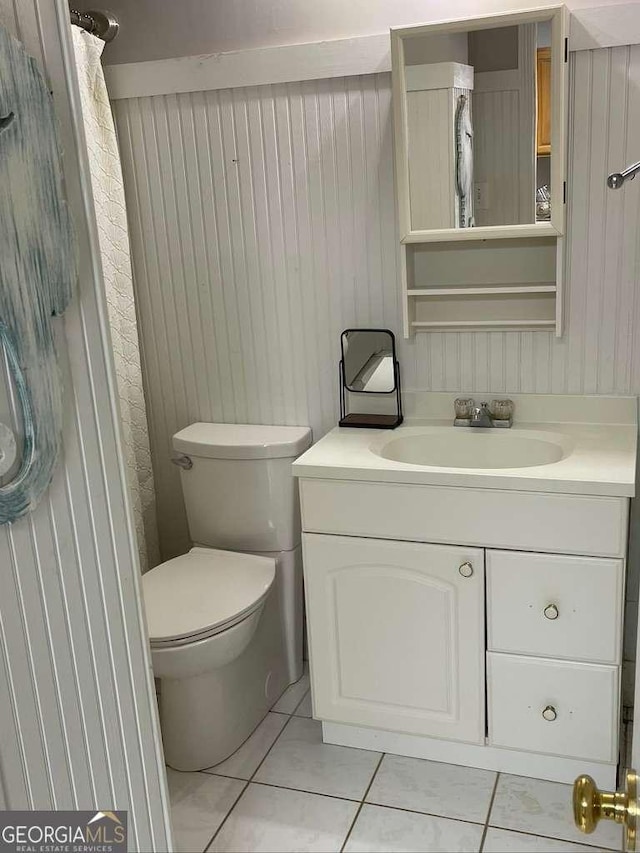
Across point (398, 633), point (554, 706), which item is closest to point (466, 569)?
point (398, 633)

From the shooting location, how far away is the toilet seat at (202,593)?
2002 mm

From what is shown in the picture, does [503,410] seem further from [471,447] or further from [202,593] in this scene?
[202,593]

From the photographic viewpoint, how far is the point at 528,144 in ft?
6.58

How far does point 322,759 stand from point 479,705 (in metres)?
0.46

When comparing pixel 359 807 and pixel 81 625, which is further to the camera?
pixel 359 807

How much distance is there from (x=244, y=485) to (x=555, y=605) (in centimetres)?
92

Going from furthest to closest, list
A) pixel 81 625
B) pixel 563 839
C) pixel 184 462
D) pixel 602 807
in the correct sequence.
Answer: pixel 184 462, pixel 563 839, pixel 81 625, pixel 602 807

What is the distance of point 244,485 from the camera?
7.72ft

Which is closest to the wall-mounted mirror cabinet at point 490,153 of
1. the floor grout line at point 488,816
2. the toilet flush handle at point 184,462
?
the toilet flush handle at point 184,462

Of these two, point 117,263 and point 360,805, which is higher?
point 117,263

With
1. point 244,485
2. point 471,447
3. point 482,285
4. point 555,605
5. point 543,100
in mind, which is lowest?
point 555,605

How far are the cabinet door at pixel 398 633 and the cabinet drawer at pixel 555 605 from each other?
0.17 ft

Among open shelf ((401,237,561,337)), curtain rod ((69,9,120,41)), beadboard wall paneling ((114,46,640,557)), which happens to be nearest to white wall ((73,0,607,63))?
curtain rod ((69,9,120,41))

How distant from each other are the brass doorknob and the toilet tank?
155cm
